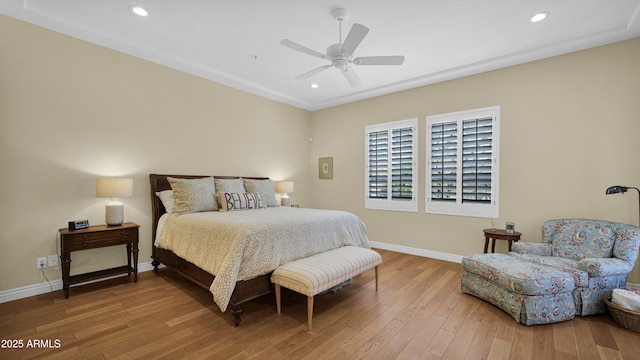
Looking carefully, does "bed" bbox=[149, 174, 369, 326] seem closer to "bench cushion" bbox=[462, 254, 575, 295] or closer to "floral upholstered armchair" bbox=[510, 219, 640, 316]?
"bench cushion" bbox=[462, 254, 575, 295]

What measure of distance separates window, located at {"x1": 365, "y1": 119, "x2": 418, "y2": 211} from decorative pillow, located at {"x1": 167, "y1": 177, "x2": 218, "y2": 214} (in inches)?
113

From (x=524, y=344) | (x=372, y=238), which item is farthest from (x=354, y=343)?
(x=372, y=238)

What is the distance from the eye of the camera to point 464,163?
4070 mm

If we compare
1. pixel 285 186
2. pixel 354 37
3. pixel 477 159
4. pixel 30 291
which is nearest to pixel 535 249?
pixel 477 159

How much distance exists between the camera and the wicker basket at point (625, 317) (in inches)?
86.8

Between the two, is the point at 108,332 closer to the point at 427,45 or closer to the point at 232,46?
the point at 232,46

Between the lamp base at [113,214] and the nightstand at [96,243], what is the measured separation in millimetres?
64

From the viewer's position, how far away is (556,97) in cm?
342

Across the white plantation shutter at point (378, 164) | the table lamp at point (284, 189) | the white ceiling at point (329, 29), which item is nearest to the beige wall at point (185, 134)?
the white ceiling at point (329, 29)

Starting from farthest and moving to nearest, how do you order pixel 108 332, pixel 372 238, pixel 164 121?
pixel 372 238
pixel 164 121
pixel 108 332

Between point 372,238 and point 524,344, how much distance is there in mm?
3110

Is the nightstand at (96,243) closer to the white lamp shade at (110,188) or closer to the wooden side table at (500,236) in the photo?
the white lamp shade at (110,188)

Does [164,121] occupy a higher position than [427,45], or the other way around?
[427,45]

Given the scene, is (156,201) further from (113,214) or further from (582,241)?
(582,241)
